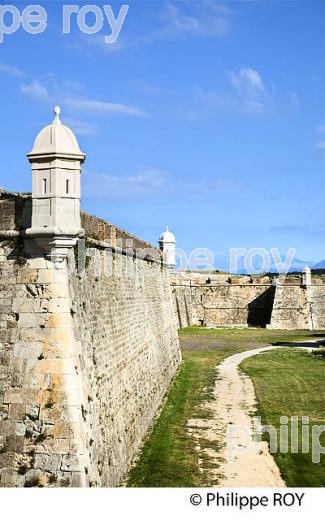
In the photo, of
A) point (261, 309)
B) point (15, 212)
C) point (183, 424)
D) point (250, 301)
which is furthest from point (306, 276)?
point (15, 212)

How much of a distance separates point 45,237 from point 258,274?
145 ft

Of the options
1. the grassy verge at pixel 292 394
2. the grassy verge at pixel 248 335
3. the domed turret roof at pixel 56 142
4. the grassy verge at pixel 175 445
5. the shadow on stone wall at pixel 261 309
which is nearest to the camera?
the domed turret roof at pixel 56 142

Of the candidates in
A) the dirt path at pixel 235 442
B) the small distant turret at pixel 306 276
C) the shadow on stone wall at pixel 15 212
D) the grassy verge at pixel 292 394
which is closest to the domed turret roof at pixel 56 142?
the shadow on stone wall at pixel 15 212

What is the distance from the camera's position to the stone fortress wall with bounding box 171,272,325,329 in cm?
4562

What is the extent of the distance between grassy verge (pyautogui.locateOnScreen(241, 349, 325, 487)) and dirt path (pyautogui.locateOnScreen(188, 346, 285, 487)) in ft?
0.96

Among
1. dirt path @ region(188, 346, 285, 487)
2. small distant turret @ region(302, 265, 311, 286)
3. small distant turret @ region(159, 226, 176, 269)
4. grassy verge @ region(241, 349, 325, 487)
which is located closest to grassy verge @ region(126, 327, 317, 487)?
dirt path @ region(188, 346, 285, 487)

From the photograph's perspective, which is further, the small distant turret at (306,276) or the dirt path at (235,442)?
the small distant turret at (306,276)

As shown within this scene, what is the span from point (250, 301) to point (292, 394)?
2947 centimetres

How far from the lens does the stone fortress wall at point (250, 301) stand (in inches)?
1796

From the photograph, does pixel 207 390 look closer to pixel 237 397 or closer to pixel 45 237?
pixel 237 397

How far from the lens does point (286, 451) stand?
520 inches

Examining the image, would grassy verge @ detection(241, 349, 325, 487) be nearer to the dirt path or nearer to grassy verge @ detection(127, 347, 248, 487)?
the dirt path

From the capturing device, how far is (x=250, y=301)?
159 feet

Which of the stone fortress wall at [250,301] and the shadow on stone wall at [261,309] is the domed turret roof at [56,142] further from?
the shadow on stone wall at [261,309]
